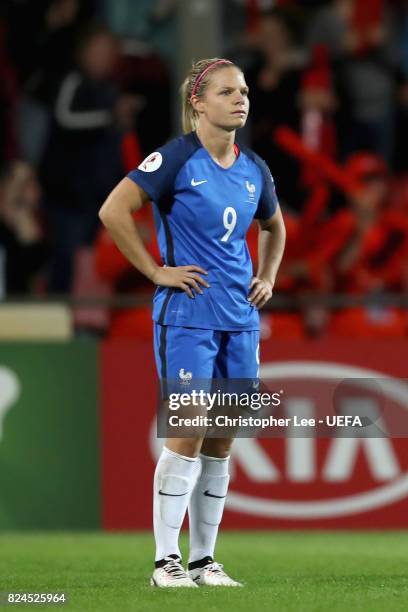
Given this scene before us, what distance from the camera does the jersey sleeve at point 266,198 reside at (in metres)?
6.31

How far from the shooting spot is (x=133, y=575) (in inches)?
269

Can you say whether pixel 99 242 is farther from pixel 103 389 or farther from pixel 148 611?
pixel 148 611

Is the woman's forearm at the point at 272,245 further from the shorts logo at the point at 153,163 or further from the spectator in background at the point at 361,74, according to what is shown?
the spectator in background at the point at 361,74

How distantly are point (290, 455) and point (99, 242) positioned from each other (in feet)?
6.37

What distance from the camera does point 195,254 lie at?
6.09 meters

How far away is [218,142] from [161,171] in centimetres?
27

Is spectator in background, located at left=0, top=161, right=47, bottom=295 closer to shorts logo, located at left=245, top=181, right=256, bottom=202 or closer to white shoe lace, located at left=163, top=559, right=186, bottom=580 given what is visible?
shorts logo, located at left=245, top=181, right=256, bottom=202

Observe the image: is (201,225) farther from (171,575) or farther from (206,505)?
(171,575)

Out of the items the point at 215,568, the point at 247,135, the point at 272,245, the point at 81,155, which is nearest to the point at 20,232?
the point at 81,155

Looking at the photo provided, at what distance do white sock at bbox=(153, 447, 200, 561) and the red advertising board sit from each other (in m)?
3.32

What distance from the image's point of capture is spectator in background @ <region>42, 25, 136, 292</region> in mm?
10945

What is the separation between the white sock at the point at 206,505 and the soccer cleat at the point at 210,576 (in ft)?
0.18

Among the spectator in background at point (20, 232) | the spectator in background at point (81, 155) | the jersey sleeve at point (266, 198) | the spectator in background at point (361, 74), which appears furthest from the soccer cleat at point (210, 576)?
the spectator in background at point (361, 74)

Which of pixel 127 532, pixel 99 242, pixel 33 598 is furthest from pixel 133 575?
pixel 99 242
